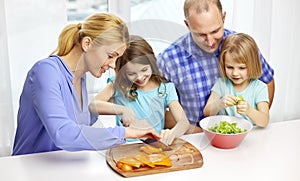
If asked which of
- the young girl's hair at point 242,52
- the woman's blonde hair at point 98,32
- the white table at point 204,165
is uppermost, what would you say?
the woman's blonde hair at point 98,32

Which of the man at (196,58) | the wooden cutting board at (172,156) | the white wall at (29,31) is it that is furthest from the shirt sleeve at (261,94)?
the white wall at (29,31)

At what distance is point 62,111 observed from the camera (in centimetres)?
123

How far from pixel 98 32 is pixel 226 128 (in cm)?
50

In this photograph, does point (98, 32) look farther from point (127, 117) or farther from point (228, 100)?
point (228, 100)

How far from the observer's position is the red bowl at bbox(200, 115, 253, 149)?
1.33 metres

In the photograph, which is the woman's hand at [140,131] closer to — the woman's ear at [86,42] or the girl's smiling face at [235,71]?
the woman's ear at [86,42]

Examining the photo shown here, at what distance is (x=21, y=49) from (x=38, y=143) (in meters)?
0.58

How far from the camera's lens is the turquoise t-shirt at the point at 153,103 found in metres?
1.20

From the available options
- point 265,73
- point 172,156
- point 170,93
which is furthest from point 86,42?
point 265,73

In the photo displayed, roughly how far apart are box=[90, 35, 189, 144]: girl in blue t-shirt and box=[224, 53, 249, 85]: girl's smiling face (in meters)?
0.30

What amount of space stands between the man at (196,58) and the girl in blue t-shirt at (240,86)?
0.04 metres

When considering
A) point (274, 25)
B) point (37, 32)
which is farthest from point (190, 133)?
point (274, 25)

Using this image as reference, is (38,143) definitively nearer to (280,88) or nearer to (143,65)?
(143,65)

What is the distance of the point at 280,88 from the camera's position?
2.29m
